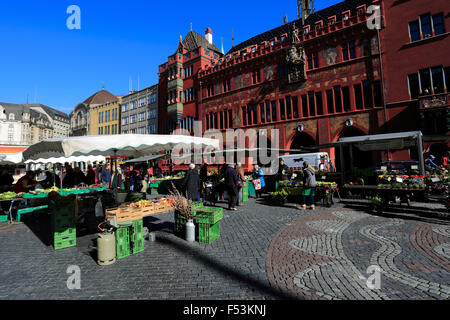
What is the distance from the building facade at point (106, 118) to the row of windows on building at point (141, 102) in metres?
3.81

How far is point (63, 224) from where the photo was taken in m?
5.33

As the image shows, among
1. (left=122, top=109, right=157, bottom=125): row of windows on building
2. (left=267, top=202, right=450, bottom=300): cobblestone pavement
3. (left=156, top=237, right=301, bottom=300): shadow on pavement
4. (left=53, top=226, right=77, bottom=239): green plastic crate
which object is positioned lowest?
(left=267, top=202, right=450, bottom=300): cobblestone pavement

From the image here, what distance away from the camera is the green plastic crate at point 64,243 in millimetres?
5224

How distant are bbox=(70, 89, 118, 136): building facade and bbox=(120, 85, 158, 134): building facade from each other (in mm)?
13664

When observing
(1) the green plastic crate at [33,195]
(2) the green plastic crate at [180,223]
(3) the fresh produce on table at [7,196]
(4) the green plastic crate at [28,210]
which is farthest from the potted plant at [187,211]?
(3) the fresh produce on table at [7,196]

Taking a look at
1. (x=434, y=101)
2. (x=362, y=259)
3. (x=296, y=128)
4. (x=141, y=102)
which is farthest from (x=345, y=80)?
(x=141, y=102)

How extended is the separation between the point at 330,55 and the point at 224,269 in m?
23.0

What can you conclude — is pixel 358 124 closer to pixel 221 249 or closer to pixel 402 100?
pixel 402 100

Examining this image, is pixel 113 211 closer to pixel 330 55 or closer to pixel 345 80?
pixel 345 80

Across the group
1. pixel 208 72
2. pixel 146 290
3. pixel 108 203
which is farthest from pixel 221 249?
pixel 208 72

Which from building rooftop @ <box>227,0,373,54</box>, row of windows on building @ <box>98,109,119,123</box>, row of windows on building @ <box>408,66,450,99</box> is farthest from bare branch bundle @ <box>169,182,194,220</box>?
row of windows on building @ <box>98,109,119,123</box>

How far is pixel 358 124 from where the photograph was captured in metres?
19.8

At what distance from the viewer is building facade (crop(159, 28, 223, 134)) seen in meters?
33.0

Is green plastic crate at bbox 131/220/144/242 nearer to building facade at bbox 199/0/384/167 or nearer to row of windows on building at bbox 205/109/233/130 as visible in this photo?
building facade at bbox 199/0/384/167
